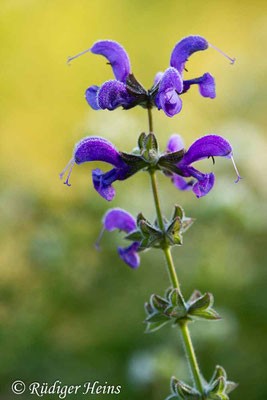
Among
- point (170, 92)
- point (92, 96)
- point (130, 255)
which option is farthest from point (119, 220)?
point (170, 92)

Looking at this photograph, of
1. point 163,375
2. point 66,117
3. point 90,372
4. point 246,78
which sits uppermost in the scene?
point 66,117

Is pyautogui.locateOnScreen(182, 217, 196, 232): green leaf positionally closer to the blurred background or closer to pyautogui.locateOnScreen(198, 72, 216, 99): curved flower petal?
pyautogui.locateOnScreen(198, 72, 216, 99): curved flower petal

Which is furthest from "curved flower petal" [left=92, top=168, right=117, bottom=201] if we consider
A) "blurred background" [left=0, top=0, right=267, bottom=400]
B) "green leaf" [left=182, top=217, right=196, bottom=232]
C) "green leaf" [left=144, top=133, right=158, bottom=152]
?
"blurred background" [left=0, top=0, right=267, bottom=400]

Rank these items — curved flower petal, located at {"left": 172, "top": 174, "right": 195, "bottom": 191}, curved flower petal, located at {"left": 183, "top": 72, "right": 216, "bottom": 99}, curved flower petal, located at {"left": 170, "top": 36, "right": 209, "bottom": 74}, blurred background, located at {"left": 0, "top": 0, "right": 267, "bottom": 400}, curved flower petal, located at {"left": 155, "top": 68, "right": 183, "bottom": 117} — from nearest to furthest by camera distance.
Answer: curved flower petal, located at {"left": 155, "top": 68, "right": 183, "bottom": 117} < curved flower petal, located at {"left": 183, "top": 72, "right": 216, "bottom": 99} < curved flower petal, located at {"left": 170, "top": 36, "right": 209, "bottom": 74} < curved flower petal, located at {"left": 172, "top": 174, "right": 195, "bottom": 191} < blurred background, located at {"left": 0, "top": 0, "right": 267, "bottom": 400}

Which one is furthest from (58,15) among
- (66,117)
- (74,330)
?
(74,330)

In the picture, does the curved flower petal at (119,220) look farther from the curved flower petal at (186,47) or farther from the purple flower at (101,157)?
the curved flower petal at (186,47)

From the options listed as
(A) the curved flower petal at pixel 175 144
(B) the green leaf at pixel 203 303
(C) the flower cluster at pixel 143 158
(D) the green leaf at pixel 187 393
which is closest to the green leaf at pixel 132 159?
(C) the flower cluster at pixel 143 158

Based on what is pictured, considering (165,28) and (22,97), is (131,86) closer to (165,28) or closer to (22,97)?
(22,97)
